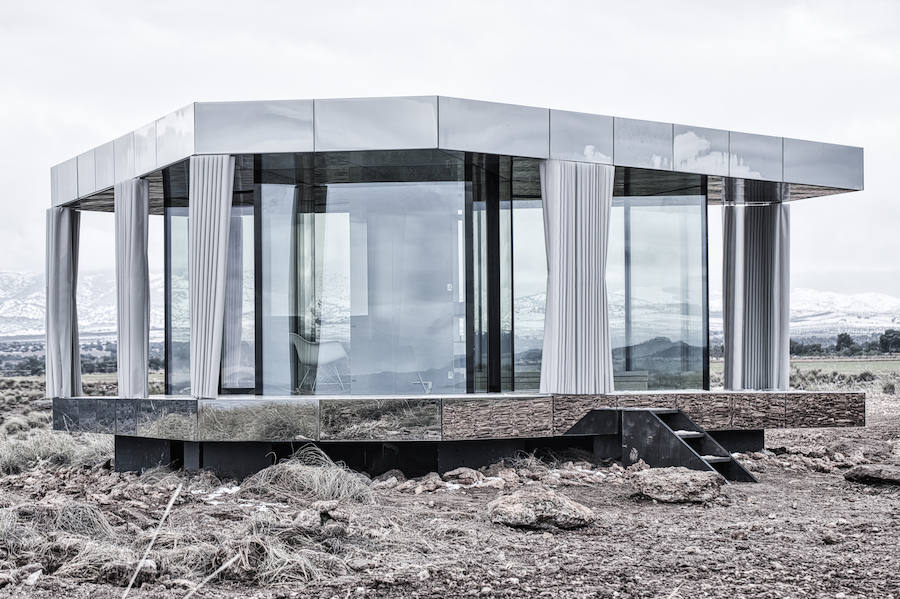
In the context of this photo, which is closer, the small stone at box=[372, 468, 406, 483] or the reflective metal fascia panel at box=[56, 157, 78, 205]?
the small stone at box=[372, 468, 406, 483]

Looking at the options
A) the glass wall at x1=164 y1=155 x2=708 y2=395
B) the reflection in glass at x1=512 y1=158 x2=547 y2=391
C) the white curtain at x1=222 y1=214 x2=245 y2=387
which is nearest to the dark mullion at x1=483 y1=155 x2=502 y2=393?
the glass wall at x1=164 y1=155 x2=708 y2=395

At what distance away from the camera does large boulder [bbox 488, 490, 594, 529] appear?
23.7 ft

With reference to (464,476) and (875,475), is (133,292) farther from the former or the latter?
(875,475)

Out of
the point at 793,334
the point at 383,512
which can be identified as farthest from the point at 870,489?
the point at 793,334

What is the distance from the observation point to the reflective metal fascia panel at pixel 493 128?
389 inches

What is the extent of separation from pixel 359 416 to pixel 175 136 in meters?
3.35

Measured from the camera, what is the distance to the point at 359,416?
9648 mm

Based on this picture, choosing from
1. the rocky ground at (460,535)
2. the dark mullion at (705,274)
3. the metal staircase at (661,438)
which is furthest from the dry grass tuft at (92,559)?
the dark mullion at (705,274)

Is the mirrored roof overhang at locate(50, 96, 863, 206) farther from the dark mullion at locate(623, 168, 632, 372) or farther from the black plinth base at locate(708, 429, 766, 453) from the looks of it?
the black plinth base at locate(708, 429, 766, 453)

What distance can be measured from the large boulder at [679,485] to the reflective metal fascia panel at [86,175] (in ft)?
23.2

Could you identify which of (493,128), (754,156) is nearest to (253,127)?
(493,128)

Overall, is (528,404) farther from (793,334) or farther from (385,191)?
(793,334)

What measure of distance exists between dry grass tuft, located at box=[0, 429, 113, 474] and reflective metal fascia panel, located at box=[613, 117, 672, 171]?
7205mm

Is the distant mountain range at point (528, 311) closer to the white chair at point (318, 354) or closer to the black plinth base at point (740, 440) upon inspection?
the white chair at point (318, 354)
